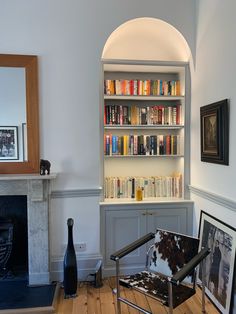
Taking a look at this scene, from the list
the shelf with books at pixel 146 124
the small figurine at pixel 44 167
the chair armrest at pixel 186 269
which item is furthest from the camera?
the shelf with books at pixel 146 124

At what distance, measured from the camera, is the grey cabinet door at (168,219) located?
3150 mm

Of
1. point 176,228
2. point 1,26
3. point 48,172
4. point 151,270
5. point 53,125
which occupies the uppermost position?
point 1,26

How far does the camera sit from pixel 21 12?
287cm

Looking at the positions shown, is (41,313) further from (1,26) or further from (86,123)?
(1,26)

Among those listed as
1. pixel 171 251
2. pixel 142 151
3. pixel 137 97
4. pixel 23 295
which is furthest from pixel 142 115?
pixel 23 295

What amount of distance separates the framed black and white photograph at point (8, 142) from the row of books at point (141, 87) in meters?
1.11

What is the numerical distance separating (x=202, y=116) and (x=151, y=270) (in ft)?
5.24

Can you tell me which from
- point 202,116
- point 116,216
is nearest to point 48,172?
point 116,216

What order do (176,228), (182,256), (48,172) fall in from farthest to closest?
(176,228)
(48,172)
(182,256)

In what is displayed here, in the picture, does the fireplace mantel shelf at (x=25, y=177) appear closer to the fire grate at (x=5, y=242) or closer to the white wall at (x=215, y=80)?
the fire grate at (x=5, y=242)

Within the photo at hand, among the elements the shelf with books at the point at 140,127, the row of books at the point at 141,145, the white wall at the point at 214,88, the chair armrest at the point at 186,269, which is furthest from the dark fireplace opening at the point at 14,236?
the white wall at the point at 214,88

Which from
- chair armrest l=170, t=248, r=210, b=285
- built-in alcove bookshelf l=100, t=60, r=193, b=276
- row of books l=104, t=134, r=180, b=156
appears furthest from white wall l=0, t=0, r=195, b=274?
chair armrest l=170, t=248, r=210, b=285

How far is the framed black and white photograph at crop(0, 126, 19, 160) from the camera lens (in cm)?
290

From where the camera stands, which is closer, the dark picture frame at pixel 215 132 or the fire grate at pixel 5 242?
the dark picture frame at pixel 215 132
